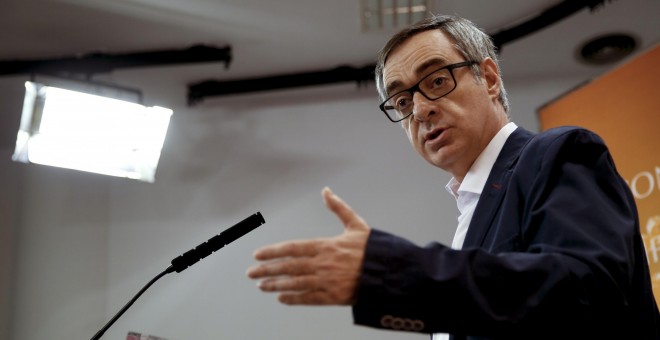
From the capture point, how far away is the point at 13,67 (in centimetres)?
296

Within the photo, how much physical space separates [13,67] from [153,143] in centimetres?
73

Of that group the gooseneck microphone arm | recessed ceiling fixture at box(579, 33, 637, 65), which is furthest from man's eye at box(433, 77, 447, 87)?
recessed ceiling fixture at box(579, 33, 637, 65)

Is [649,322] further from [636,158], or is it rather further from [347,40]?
[347,40]

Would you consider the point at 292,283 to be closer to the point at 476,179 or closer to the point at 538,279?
the point at 538,279

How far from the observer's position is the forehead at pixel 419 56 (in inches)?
55.9

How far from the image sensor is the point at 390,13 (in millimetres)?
2875

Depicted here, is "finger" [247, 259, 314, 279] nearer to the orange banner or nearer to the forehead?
the forehead

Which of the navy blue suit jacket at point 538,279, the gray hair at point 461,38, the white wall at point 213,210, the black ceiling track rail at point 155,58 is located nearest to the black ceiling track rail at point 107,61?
the black ceiling track rail at point 155,58

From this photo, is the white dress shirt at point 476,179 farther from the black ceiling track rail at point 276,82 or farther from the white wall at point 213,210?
the black ceiling track rail at point 276,82

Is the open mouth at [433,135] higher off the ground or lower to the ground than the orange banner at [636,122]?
lower

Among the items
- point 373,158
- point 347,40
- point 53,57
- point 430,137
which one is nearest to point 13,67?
point 53,57

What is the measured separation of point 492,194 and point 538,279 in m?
0.31

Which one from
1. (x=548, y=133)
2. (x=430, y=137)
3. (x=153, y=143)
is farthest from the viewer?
(x=153, y=143)

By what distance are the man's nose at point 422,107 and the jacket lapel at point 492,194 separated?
0.84ft
